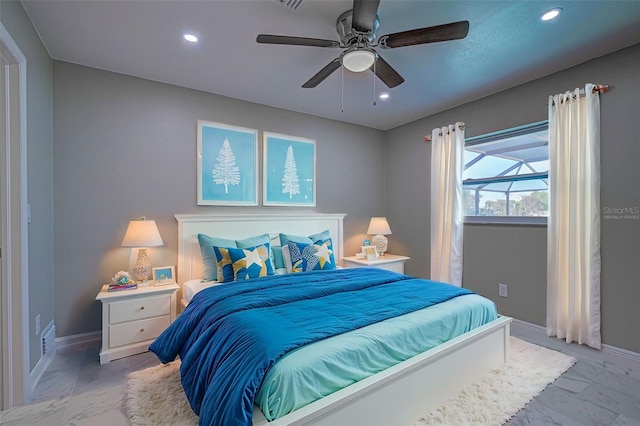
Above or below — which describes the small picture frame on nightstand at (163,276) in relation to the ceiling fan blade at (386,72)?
below

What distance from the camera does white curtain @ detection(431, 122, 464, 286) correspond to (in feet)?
11.6

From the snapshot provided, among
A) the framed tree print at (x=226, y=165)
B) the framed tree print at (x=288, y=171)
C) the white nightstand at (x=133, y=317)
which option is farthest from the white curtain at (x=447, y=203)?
the white nightstand at (x=133, y=317)

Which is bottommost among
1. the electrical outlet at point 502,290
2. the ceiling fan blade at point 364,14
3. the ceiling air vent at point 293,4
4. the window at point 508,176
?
the electrical outlet at point 502,290

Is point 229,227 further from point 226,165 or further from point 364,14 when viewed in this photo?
point 364,14

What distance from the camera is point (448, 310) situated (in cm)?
192

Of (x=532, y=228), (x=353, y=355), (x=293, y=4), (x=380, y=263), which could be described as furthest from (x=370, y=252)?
(x=293, y=4)

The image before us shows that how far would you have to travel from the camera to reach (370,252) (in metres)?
3.99

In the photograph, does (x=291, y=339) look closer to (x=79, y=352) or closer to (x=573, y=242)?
(x=79, y=352)

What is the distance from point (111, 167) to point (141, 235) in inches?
29.6

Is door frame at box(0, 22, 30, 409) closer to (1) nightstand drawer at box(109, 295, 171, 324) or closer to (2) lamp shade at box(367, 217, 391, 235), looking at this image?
(1) nightstand drawer at box(109, 295, 171, 324)

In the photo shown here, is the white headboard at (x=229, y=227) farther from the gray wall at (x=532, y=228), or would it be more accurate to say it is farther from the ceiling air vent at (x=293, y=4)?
A: the ceiling air vent at (x=293, y=4)

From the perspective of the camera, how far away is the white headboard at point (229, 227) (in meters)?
2.99

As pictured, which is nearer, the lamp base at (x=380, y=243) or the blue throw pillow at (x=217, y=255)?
the blue throw pillow at (x=217, y=255)

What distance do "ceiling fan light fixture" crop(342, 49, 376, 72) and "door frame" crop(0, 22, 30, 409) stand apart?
79.3 inches
